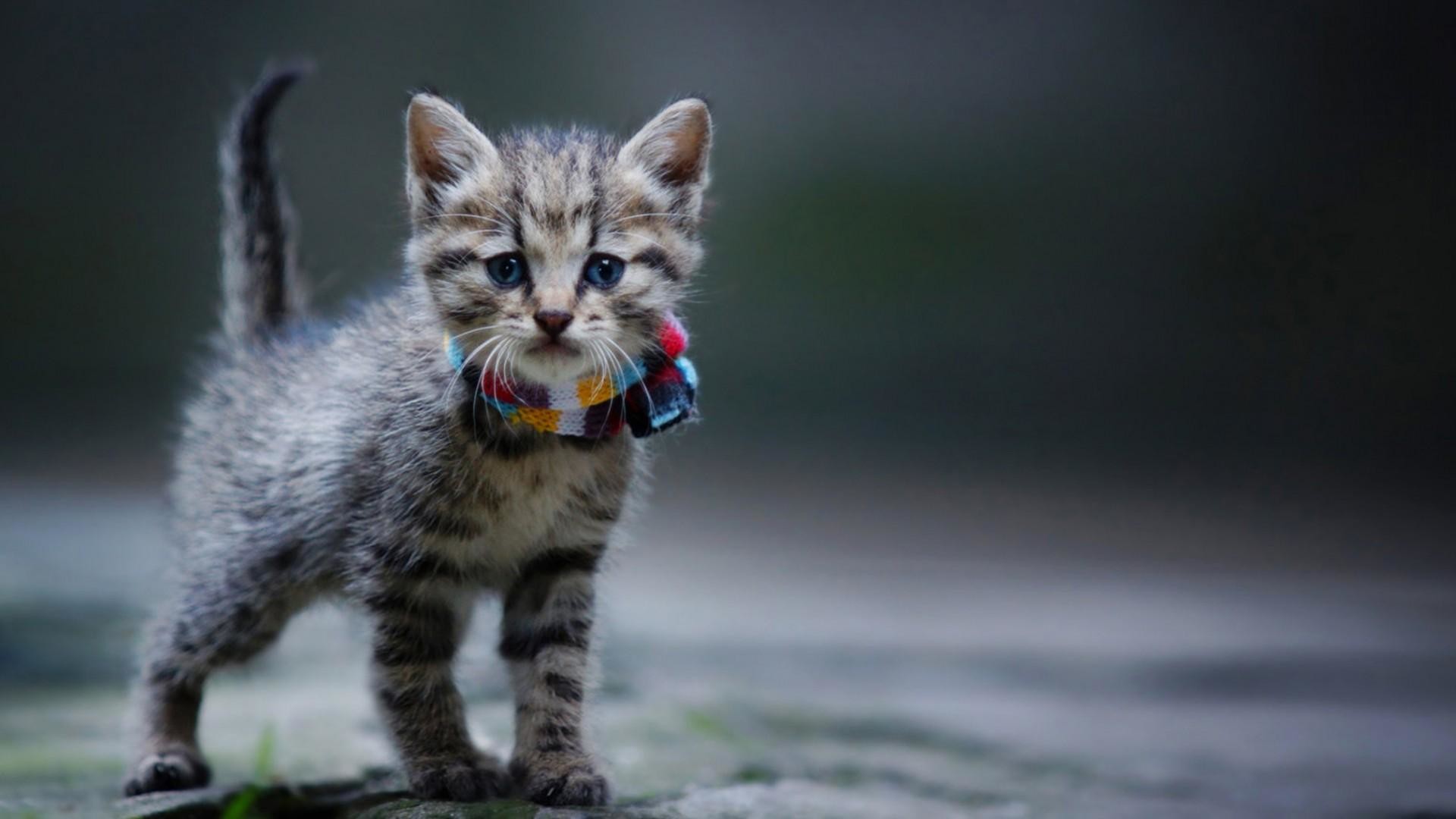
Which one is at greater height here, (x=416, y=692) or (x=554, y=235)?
(x=554, y=235)

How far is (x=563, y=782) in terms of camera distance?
8.63 feet

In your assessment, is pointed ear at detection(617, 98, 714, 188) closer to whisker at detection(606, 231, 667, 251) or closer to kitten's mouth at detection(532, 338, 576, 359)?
whisker at detection(606, 231, 667, 251)

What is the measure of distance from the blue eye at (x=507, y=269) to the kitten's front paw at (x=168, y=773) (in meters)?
1.30

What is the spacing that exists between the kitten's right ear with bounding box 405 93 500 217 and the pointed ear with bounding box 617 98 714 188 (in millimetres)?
272

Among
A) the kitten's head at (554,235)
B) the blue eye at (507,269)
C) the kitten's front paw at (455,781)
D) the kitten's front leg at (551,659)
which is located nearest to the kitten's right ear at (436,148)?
the kitten's head at (554,235)

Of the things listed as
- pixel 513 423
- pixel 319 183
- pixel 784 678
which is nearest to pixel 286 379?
pixel 513 423

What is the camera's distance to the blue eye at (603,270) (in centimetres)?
254

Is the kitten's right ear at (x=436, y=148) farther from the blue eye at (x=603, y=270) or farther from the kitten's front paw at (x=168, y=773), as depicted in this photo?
the kitten's front paw at (x=168, y=773)

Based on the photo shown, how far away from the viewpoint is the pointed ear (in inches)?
106

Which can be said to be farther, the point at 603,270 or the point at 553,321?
the point at 603,270

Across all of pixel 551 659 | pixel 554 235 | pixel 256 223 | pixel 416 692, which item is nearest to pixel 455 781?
pixel 416 692

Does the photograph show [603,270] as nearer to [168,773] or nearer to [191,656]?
[191,656]

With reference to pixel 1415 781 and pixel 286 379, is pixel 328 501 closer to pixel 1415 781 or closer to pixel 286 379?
pixel 286 379

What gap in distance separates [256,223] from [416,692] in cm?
141
